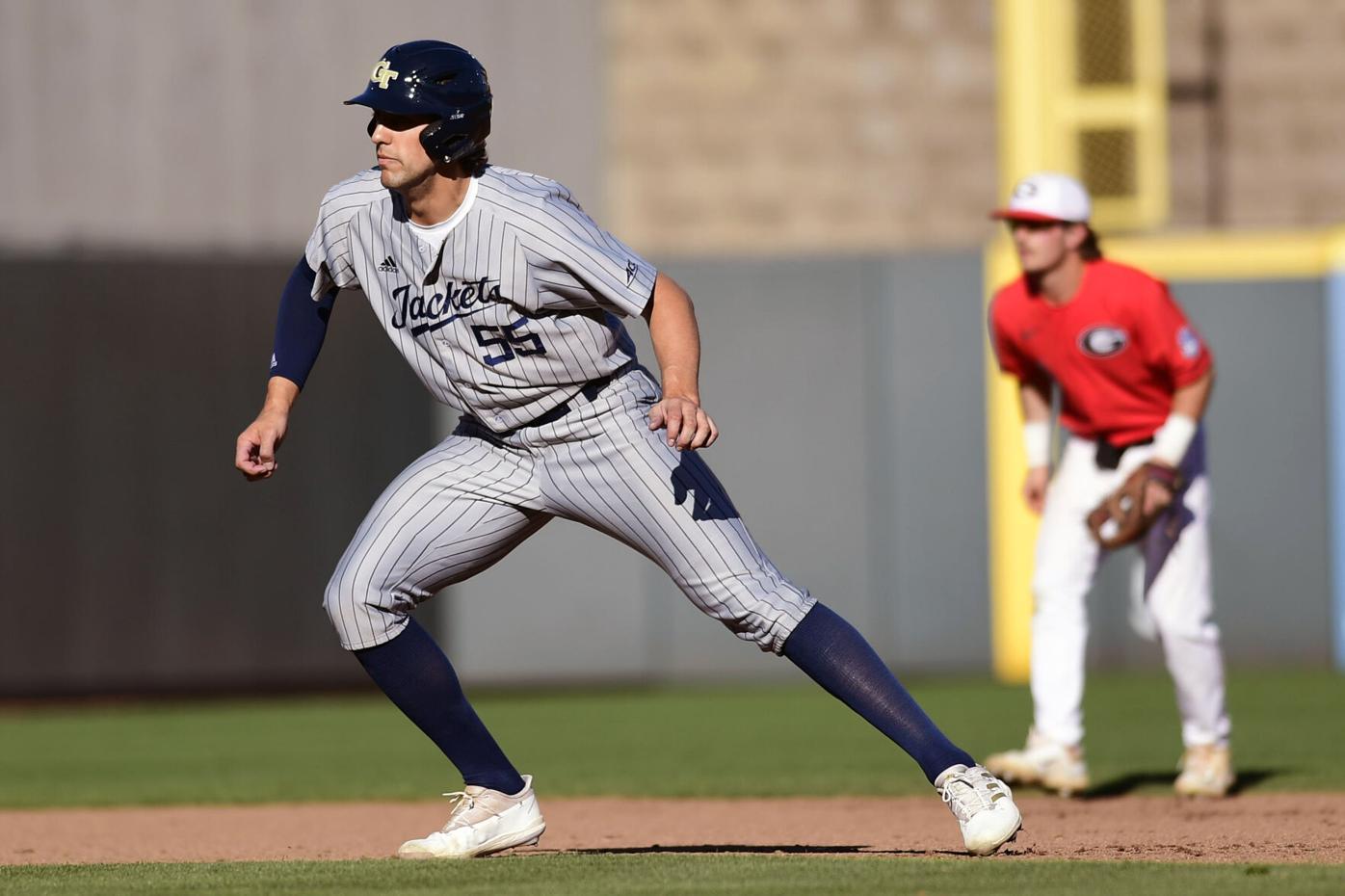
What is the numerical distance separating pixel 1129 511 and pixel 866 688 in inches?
72.7

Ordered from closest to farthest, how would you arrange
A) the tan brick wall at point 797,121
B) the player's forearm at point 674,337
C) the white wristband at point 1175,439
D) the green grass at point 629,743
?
the player's forearm at point 674,337, the white wristband at point 1175,439, the green grass at point 629,743, the tan brick wall at point 797,121

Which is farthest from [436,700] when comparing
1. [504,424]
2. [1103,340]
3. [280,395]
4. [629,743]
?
[629,743]

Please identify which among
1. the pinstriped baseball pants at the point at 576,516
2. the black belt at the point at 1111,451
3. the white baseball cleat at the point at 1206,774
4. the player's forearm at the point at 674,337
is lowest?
the white baseball cleat at the point at 1206,774

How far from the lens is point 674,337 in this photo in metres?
4.26

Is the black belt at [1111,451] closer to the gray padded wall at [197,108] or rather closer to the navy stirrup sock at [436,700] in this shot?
the navy stirrup sock at [436,700]

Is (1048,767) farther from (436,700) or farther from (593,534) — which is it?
(593,534)

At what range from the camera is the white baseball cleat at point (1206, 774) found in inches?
237

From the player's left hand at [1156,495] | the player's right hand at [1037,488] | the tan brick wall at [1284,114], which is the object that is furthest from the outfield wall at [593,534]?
the player's left hand at [1156,495]

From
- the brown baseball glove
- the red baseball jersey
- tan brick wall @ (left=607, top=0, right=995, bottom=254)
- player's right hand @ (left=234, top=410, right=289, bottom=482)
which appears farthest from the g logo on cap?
tan brick wall @ (left=607, top=0, right=995, bottom=254)

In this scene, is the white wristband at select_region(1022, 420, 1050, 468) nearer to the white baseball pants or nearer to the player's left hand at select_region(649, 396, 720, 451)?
the white baseball pants

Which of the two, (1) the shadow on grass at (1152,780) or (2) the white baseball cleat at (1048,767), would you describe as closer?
(2) the white baseball cleat at (1048,767)

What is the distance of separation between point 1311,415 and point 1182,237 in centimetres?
129

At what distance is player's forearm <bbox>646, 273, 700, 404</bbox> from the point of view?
4.15m

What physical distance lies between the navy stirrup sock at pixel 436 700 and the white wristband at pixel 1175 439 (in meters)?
2.32
